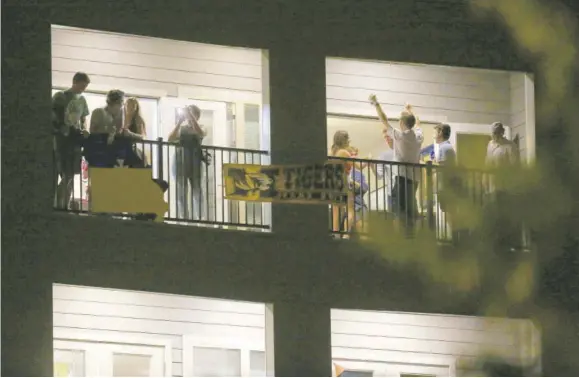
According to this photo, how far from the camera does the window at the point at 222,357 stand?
16453 millimetres

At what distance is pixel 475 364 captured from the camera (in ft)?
7.38

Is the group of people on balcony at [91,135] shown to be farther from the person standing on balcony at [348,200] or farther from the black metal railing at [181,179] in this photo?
the person standing on balcony at [348,200]

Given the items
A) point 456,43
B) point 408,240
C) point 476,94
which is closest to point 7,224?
point 456,43

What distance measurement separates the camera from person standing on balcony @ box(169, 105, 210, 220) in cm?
1438

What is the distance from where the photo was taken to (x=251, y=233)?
572 inches

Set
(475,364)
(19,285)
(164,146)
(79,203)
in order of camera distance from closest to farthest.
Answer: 1. (475,364)
2. (19,285)
3. (79,203)
4. (164,146)

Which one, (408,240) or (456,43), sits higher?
(456,43)

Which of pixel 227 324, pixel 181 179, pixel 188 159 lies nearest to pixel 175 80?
pixel 188 159

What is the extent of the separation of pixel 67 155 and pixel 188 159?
134cm

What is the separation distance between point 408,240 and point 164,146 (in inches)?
519

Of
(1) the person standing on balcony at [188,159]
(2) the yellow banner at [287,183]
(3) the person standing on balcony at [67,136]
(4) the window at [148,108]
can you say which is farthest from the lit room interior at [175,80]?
(3) the person standing on balcony at [67,136]

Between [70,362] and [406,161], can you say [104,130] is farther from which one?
[70,362]

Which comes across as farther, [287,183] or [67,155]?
[287,183]

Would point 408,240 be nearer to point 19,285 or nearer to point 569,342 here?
point 19,285
